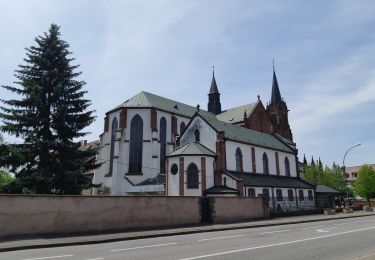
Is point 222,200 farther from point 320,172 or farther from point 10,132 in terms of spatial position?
point 320,172

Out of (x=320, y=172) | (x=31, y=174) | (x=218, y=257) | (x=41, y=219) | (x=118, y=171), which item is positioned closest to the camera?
(x=218, y=257)

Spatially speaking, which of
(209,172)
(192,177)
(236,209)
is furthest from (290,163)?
(236,209)

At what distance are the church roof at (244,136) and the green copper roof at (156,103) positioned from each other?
10.4 m

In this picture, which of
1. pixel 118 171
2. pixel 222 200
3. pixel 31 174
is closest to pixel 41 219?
pixel 31 174

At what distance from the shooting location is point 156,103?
52.6 m

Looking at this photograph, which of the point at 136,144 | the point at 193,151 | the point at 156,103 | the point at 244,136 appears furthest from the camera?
the point at 156,103

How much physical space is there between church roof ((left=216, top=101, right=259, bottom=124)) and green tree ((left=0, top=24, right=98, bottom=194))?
34.7 metres

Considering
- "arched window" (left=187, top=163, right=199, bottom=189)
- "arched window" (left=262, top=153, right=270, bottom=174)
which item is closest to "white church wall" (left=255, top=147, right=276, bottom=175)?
"arched window" (left=262, top=153, right=270, bottom=174)

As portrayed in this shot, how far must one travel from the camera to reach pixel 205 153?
1362 inches

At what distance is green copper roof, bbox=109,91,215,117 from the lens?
5041 cm

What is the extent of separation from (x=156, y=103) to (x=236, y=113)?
1547 cm

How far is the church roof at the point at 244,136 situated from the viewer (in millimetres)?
40062

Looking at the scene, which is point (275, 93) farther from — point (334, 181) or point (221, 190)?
point (221, 190)

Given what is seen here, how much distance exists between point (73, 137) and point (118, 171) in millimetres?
20565
